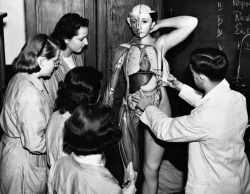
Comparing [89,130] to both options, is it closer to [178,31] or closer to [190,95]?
[190,95]

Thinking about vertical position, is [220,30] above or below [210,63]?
above

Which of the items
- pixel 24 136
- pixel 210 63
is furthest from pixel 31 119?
pixel 210 63

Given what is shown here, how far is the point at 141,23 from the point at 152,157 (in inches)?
43.7

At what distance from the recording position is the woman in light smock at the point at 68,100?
6.94ft

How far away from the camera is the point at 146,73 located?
2812 millimetres

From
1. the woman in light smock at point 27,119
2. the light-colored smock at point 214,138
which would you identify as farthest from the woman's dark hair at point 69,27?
the light-colored smock at point 214,138

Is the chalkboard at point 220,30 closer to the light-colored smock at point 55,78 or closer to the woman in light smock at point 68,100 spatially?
the light-colored smock at point 55,78

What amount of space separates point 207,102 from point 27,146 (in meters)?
1.18

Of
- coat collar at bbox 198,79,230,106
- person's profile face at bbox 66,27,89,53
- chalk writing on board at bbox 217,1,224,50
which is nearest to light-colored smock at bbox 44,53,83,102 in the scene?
person's profile face at bbox 66,27,89,53

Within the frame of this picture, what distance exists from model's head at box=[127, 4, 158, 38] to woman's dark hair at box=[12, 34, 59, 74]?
2.70 feet

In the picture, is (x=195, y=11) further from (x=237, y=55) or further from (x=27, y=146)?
(x=27, y=146)

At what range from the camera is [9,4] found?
3896mm

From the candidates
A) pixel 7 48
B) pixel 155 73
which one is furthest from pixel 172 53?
pixel 7 48

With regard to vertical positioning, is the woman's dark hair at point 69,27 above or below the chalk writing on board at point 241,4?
below
